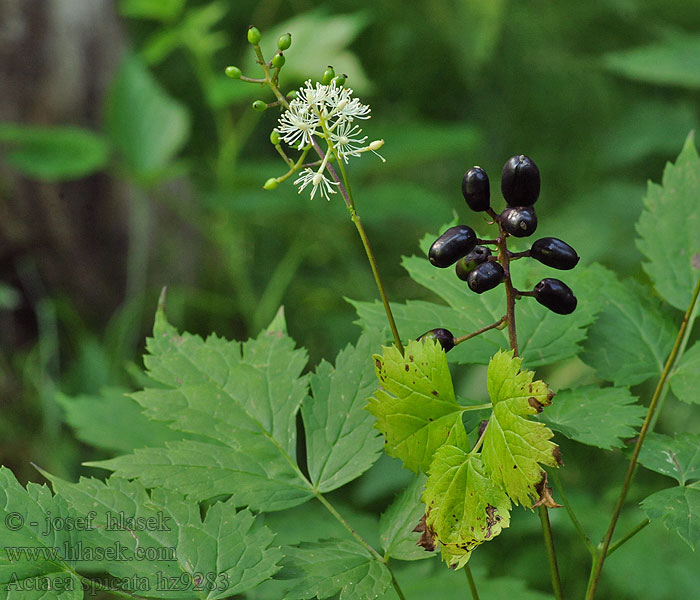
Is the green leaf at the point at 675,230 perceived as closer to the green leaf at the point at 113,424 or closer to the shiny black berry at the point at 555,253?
the shiny black berry at the point at 555,253

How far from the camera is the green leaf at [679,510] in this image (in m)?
0.76

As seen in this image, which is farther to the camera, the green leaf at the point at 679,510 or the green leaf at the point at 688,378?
the green leaf at the point at 688,378

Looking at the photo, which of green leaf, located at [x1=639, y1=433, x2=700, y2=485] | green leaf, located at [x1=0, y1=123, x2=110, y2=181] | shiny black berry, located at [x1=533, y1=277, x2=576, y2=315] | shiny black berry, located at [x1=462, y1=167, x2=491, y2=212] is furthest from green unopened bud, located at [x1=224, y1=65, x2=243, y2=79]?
green leaf, located at [x1=0, y1=123, x2=110, y2=181]

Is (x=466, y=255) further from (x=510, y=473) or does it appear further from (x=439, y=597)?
(x=439, y=597)

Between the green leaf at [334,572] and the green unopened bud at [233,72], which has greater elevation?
the green unopened bud at [233,72]

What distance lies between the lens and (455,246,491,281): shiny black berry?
76cm

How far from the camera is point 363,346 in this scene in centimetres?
93

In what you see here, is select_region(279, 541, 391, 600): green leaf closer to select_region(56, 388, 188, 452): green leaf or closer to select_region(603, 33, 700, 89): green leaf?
select_region(56, 388, 188, 452): green leaf

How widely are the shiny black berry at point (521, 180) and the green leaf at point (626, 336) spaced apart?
1.12 feet

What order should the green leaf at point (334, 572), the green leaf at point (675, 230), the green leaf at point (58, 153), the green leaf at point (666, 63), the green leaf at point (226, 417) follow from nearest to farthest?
the green leaf at point (334, 572) < the green leaf at point (226, 417) < the green leaf at point (675, 230) < the green leaf at point (58, 153) < the green leaf at point (666, 63)

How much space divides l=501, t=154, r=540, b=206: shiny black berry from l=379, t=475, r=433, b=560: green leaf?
0.37 meters

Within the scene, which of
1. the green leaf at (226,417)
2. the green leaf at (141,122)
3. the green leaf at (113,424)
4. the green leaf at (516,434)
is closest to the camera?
the green leaf at (516,434)

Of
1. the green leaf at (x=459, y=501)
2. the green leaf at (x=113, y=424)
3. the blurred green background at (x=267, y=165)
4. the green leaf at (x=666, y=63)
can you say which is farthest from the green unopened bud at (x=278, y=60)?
the green leaf at (x=666, y=63)

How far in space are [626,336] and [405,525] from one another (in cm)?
43
